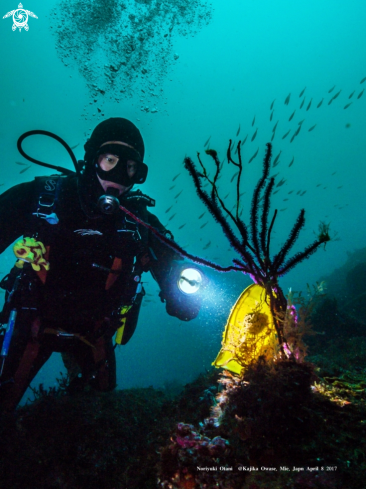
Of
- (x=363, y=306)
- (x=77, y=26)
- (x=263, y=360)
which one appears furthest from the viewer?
(x=77, y=26)

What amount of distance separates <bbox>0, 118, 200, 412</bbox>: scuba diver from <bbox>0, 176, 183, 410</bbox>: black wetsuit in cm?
1

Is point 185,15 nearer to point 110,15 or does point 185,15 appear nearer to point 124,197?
Result: point 110,15

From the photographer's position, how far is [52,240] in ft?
12.2

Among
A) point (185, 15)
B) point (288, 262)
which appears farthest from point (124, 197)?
point (185, 15)

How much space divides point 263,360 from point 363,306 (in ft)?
39.5

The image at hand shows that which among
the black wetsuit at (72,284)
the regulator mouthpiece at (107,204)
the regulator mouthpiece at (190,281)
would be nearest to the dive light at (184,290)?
the regulator mouthpiece at (190,281)

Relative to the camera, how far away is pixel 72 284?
12.1 ft

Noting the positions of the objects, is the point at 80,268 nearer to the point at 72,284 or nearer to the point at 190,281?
the point at 72,284

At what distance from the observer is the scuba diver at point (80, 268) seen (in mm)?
3418

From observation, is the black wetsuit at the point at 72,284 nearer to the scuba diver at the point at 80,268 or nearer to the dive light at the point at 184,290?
the scuba diver at the point at 80,268

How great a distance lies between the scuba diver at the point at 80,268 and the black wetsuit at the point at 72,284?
0.01m

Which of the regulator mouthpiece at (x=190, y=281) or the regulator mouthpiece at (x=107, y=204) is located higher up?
the regulator mouthpiece at (x=107, y=204)

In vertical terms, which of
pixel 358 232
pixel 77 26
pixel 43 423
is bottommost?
pixel 43 423

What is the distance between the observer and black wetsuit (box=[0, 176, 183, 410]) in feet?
11.2
